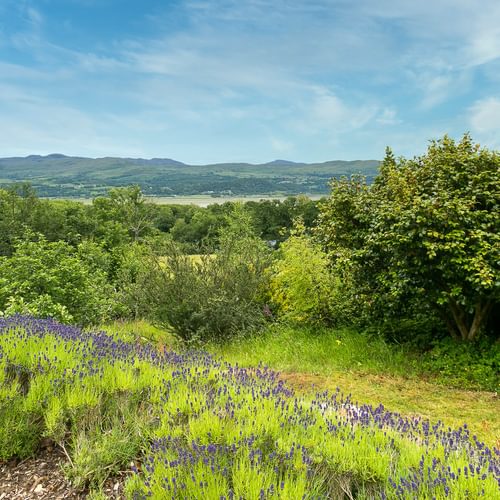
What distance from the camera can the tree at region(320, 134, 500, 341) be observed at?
664 centimetres

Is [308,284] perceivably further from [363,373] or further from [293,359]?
[363,373]

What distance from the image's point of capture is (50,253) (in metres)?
12.5

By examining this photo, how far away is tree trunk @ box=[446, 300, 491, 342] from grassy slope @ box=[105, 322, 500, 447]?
1.01m

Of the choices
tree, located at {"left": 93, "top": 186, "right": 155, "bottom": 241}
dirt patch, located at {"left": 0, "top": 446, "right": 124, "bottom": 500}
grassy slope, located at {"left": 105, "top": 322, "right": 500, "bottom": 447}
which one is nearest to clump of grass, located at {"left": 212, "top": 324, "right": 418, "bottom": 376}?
grassy slope, located at {"left": 105, "top": 322, "right": 500, "bottom": 447}

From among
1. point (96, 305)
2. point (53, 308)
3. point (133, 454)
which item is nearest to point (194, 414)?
point (133, 454)

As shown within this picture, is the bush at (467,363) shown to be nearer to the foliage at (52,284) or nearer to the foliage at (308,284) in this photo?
the foliage at (308,284)

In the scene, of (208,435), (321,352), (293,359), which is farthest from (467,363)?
(208,435)

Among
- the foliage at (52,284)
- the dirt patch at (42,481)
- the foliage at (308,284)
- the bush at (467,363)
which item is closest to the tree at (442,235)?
the bush at (467,363)

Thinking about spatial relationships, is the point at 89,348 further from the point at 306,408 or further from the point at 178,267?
the point at 178,267

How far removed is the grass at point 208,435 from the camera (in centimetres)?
231

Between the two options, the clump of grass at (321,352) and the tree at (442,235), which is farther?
the clump of grass at (321,352)

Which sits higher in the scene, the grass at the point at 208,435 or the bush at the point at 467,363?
the grass at the point at 208,435

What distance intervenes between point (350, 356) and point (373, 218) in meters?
2.79

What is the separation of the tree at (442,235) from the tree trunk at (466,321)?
0.02 meters
